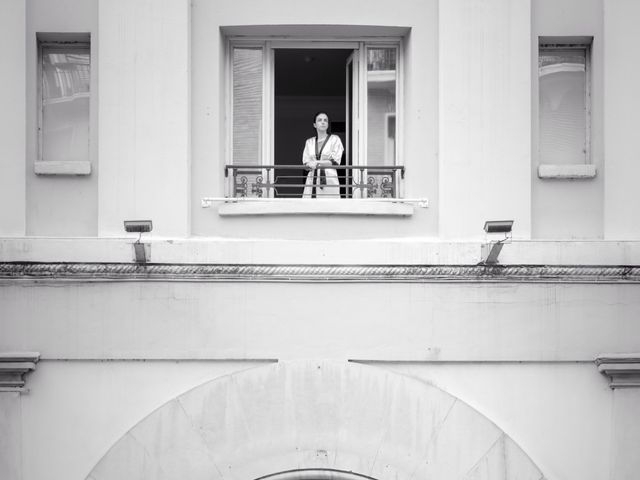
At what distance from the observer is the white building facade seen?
10.5m

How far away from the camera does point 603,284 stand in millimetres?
10742

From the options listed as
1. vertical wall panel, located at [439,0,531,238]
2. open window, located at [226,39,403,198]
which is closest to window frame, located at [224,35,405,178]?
open window, located at [226,39,403,198]

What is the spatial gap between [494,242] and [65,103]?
422 centimetres

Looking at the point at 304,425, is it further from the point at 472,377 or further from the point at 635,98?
the point at 635,98

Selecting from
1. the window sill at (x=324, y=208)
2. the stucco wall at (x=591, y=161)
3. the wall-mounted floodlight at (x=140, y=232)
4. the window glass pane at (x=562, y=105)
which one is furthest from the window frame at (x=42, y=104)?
the window glass pane at (x=562, y=105)

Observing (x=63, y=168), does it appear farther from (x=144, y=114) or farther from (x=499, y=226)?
(x=499, y=226)

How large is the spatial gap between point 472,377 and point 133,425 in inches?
121

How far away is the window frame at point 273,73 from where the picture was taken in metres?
11.4

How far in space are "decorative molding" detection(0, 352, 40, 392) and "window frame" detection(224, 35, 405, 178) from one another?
102 inches

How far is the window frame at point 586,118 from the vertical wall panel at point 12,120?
4.79 meters

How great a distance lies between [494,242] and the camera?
418 inches

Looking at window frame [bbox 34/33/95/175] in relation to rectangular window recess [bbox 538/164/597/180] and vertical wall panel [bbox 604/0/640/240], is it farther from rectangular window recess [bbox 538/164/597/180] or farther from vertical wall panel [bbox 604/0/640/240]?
vertical wall panel [bbox 604/0/640/240]

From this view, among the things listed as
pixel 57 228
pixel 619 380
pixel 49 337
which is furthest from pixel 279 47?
pixel 619 380

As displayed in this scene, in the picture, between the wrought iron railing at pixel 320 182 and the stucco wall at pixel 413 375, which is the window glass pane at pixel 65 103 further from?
the stucco wall at pixel 413 375
